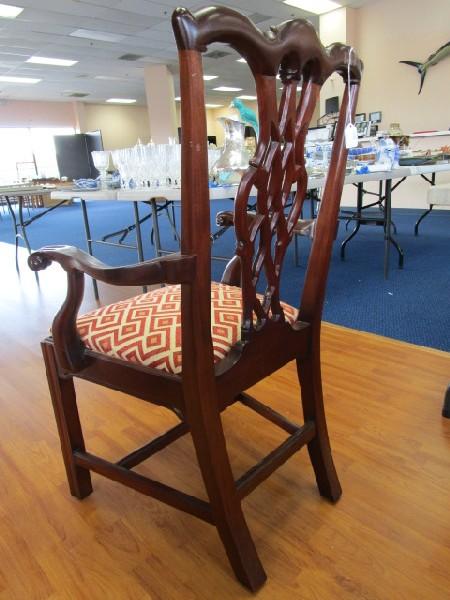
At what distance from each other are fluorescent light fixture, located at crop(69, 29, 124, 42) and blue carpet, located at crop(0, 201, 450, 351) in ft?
10.8

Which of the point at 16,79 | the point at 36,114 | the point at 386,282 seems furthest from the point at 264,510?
the point at 36,114

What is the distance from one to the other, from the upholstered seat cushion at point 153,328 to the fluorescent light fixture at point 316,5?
6.02 m

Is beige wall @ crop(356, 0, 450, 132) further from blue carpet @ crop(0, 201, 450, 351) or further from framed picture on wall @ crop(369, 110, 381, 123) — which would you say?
blue carpet @ crop(0, 201, 450, 351)

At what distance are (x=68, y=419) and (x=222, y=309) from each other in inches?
17.6

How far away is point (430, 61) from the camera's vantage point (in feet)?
16.7

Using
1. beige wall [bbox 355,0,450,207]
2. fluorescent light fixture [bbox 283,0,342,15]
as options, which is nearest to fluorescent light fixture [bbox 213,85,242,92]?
fluorescent light fixture [bbox 283,0,342,15]

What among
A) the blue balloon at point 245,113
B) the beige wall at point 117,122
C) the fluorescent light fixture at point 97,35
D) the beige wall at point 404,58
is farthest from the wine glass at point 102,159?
the beige wall at point 117,122

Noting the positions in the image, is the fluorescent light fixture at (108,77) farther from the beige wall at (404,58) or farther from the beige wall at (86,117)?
the beige wall at (404,58)

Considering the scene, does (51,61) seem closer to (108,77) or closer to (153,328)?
(108,77)

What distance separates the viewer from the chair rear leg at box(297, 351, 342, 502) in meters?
0.94

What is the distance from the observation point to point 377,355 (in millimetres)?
1661

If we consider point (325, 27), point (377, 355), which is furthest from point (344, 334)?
point (325, 27)

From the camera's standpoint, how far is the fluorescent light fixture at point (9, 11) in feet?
16.7

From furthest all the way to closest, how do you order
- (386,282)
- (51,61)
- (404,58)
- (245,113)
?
(51,61) < (404,58) < (386,282) < (245,113)
